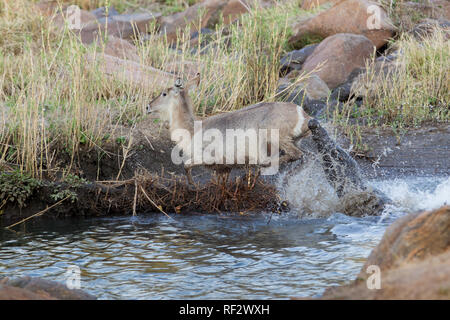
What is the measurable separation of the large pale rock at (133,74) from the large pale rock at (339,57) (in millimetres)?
3902

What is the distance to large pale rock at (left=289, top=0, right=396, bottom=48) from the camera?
49.4 ft

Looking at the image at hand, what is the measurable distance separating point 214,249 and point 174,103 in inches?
84.3

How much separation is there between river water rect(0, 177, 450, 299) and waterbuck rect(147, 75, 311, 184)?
1.65 ft

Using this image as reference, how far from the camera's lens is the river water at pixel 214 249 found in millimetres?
4926

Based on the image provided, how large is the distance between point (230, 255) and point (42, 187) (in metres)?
2.58

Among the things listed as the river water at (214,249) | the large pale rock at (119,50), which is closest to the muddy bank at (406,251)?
the river water at (214,249)

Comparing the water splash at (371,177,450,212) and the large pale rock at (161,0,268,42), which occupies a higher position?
the large pale rock at (161,0,268,42)

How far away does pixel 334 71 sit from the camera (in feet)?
42.6

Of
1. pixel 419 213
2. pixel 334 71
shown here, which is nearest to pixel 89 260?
pixel 419 213

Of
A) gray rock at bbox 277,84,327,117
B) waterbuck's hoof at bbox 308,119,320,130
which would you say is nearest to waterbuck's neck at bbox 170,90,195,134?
waterbuck's hoof at bbox 308,119,320,130

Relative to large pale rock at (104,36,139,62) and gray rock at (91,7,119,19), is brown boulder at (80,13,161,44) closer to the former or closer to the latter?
gray rock at (91,7,119,19)

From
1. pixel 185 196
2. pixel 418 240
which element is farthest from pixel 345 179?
pixel 418 240

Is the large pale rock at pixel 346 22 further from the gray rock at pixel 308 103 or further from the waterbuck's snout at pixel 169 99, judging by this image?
the waterbuck's snout at pixel 169 99

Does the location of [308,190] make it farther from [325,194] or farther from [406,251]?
[406,251]
